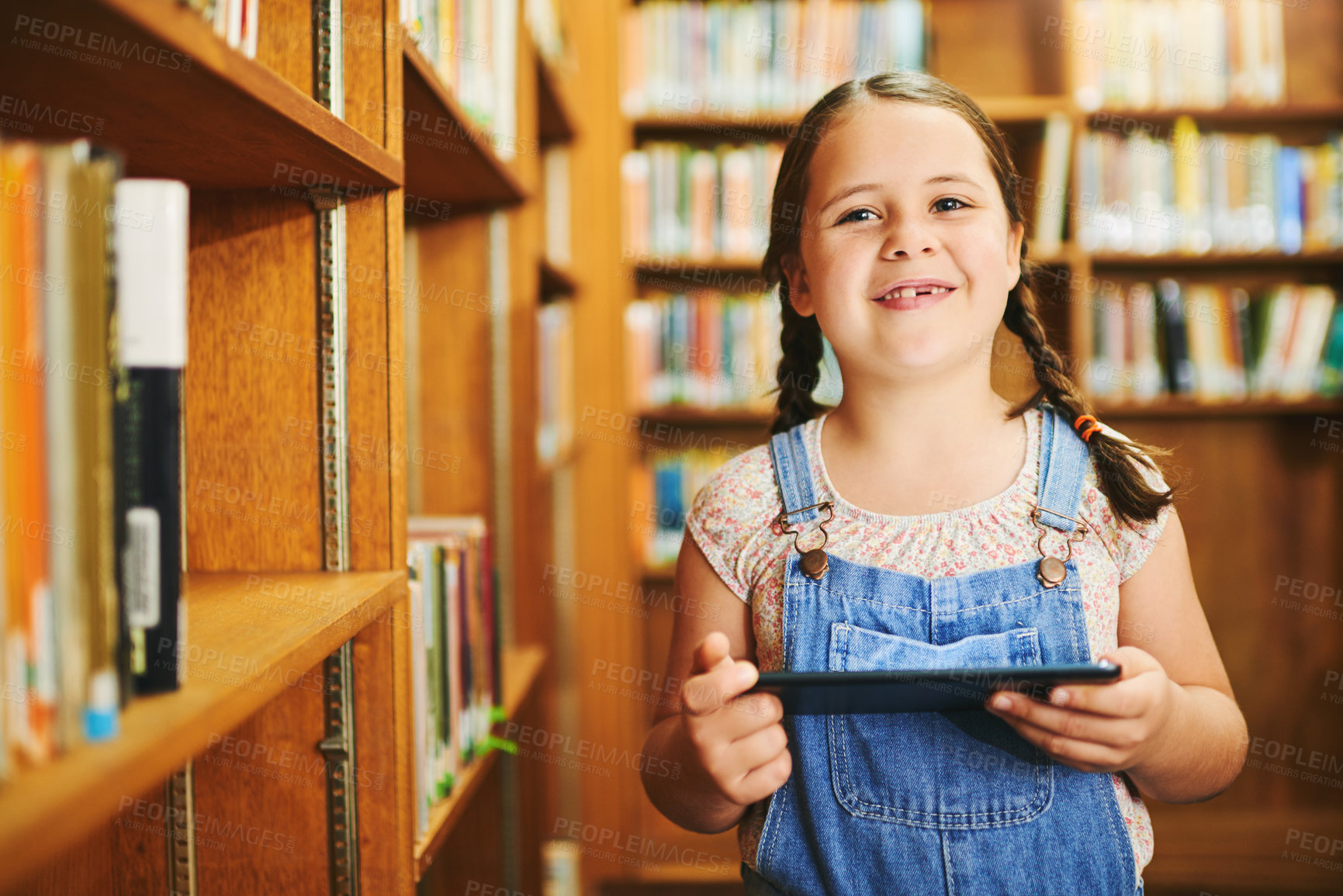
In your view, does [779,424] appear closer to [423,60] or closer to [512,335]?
[423,60]

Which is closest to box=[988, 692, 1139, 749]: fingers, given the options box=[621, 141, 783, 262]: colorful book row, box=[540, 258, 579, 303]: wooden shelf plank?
box=[540, 258, 579, 303]: wooden shelf plank

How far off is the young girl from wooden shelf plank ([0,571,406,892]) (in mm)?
318

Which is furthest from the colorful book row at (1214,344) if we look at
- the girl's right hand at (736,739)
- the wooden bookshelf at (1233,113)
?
the girl's right hand at (736,739)

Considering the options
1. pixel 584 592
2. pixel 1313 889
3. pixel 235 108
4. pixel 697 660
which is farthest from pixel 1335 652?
pixel 235 108

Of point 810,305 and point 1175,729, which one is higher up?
point 810,305

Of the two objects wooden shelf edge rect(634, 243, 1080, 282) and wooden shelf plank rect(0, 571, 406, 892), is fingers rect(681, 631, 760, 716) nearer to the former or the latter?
wooden shelf plank rect(0, 571, 406, 892)

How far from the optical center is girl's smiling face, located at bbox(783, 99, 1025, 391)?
3.05ft

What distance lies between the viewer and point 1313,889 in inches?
99.3

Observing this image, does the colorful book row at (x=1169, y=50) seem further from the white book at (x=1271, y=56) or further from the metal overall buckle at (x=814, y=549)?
the metal overall buckle at (x=814, y=549)

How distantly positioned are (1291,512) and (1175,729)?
2318mm

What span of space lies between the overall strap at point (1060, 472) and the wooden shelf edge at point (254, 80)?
2.35 ft

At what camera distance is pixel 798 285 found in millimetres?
1098

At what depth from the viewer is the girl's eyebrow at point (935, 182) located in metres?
0.96

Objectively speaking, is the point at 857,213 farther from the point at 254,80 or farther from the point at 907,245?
the point at 254,80
